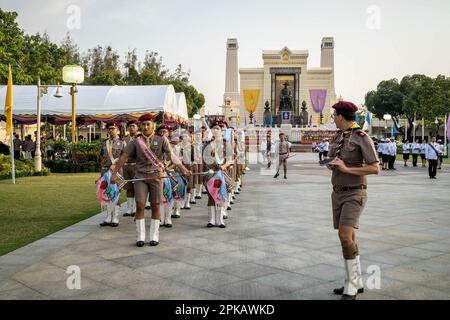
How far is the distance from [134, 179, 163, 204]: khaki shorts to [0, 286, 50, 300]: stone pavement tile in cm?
246

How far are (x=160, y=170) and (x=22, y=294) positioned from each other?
304 centimetres

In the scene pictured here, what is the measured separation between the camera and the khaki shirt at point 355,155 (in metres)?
4.78

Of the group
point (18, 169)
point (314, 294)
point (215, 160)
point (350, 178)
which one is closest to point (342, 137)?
point (350, 178)

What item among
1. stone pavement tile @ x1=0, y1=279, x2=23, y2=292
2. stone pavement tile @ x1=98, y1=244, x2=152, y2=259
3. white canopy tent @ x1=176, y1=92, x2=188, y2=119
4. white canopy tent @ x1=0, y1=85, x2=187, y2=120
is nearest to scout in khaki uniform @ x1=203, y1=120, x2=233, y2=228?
stone pavement tile @ x1=98, y1=244, x2=152, y2=259

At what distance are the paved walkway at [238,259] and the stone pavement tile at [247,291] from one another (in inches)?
0.4

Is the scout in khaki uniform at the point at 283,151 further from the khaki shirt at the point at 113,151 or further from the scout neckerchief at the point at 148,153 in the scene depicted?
the scout neckerchief at the point at 148,153

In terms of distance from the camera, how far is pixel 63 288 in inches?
201

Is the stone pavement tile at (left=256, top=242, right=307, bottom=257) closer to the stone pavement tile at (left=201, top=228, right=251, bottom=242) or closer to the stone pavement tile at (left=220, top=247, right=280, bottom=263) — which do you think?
the stone pavement tile at (left=220, top=247, right=280, bottom=263)

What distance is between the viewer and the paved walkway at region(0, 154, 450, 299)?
5031 millimetres

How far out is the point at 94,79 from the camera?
4778cm

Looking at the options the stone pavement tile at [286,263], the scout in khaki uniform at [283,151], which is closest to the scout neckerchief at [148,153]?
the stone pavement tile at [286,263]

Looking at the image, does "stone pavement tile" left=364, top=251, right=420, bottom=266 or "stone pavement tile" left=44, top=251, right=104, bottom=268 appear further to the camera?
"stone pavement tile" left=364, top=251, right=420, bottom=266
